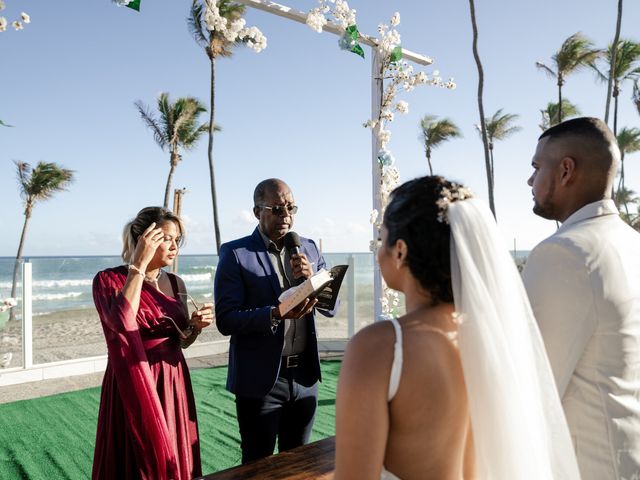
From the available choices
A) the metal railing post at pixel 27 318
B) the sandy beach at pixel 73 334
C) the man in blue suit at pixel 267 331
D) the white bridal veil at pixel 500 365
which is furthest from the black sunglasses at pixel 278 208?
the metal railing post at pixel 27 318

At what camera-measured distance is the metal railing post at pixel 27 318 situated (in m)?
7.63

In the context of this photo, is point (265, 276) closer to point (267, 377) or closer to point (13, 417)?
point (267, 377)

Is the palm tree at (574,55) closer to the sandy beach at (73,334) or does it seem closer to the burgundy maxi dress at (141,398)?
the sandy beach at (73,334)

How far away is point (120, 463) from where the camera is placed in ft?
9.36

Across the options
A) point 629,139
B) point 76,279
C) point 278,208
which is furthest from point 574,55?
point 76,279

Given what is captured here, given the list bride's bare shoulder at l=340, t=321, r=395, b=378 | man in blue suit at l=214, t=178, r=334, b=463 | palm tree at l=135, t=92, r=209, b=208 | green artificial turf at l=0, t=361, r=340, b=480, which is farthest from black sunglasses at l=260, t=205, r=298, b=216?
palm tree at l=135, t=92, r=209, b=208

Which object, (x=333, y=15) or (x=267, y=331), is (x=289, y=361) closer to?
(x=267, y=331)

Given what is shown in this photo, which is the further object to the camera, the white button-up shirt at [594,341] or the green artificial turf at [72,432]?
the green artificial turf at [72,432]

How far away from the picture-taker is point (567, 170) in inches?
80.6

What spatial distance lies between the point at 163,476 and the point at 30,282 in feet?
21.2

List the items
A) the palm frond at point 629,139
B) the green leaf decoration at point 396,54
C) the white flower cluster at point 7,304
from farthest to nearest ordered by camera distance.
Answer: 1. the palm frond at point 629,139
2. the green leaf decoration at point 396,54
3. the white flower cluster at point 7,304

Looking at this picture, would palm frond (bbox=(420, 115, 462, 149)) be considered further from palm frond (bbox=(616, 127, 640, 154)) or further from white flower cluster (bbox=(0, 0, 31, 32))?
white flower cluster (bbox=(0, 0, 31, 32))

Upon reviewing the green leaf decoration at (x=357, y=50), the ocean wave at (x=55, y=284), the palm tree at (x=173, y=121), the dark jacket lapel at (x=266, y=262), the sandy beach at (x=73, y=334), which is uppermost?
the palm tree at (x=173, y=121)

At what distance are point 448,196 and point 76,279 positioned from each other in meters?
36.9
